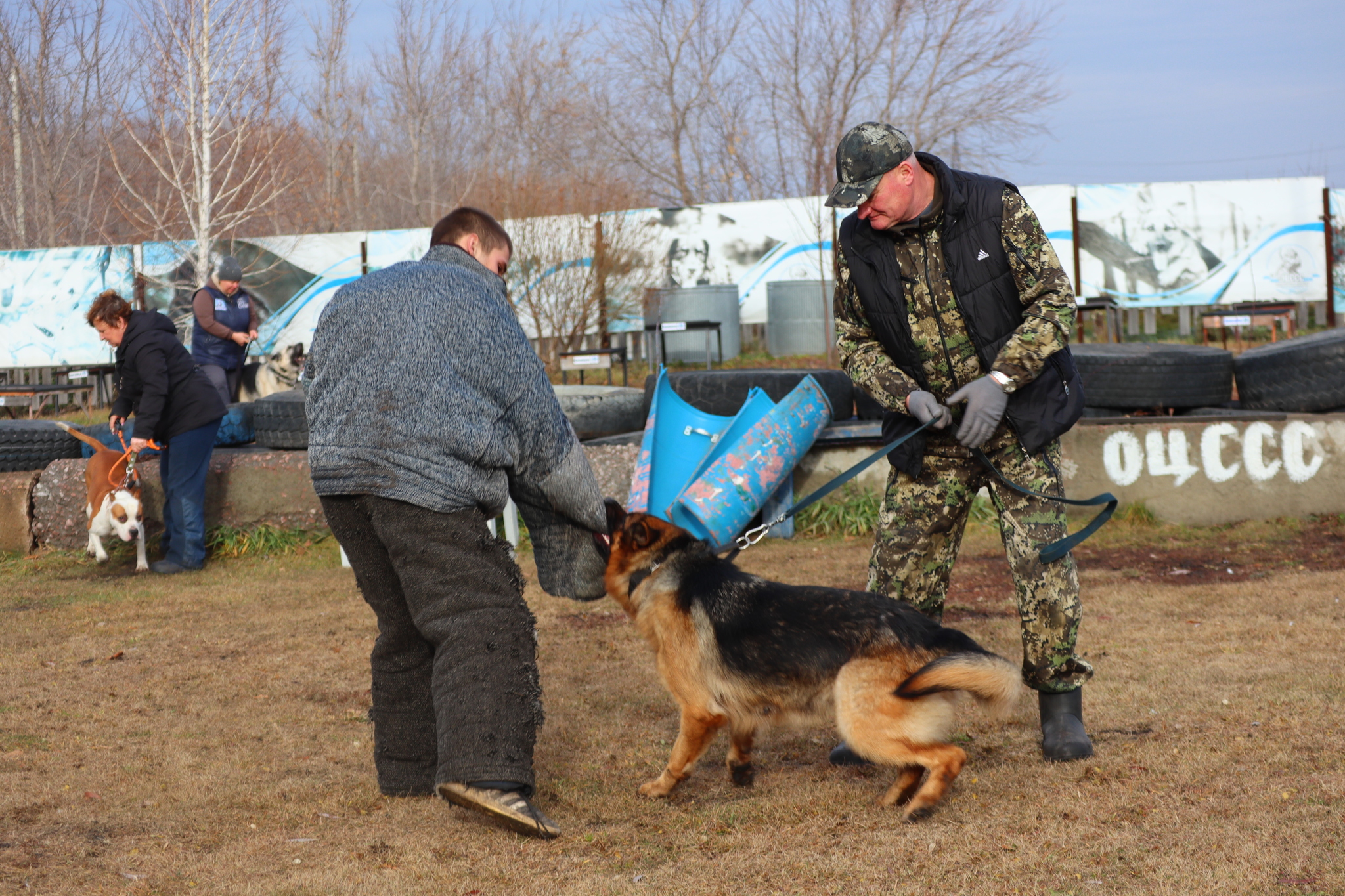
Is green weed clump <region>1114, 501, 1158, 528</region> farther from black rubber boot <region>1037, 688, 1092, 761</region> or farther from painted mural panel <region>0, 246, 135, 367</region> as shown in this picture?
painted mural panel <region>0, 246, 135, 367</region>

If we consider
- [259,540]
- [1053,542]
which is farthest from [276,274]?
[1053,542]

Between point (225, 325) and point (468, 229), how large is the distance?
322 inches

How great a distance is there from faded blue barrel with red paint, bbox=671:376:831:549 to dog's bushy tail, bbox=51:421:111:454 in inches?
162

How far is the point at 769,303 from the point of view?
56.2 feet

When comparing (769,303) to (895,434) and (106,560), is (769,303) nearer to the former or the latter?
(106,560)

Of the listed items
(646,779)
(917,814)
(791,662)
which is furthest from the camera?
(646,779)

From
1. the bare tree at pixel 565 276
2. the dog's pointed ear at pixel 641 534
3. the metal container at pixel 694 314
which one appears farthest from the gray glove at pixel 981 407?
the metal container at pixel 694 314

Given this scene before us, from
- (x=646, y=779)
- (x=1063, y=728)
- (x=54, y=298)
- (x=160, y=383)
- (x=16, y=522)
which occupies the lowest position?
(x=646, y=779)

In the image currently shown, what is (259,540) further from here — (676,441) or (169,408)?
(676,441)

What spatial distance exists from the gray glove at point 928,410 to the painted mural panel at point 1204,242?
552 inches

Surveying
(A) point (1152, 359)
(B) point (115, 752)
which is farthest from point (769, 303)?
(B) point (115, 752)

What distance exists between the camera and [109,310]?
24.8 feet

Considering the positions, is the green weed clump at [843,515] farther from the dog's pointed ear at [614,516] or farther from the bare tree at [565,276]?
the bare tree at [565,276]

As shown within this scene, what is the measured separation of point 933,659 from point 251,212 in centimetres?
1568
